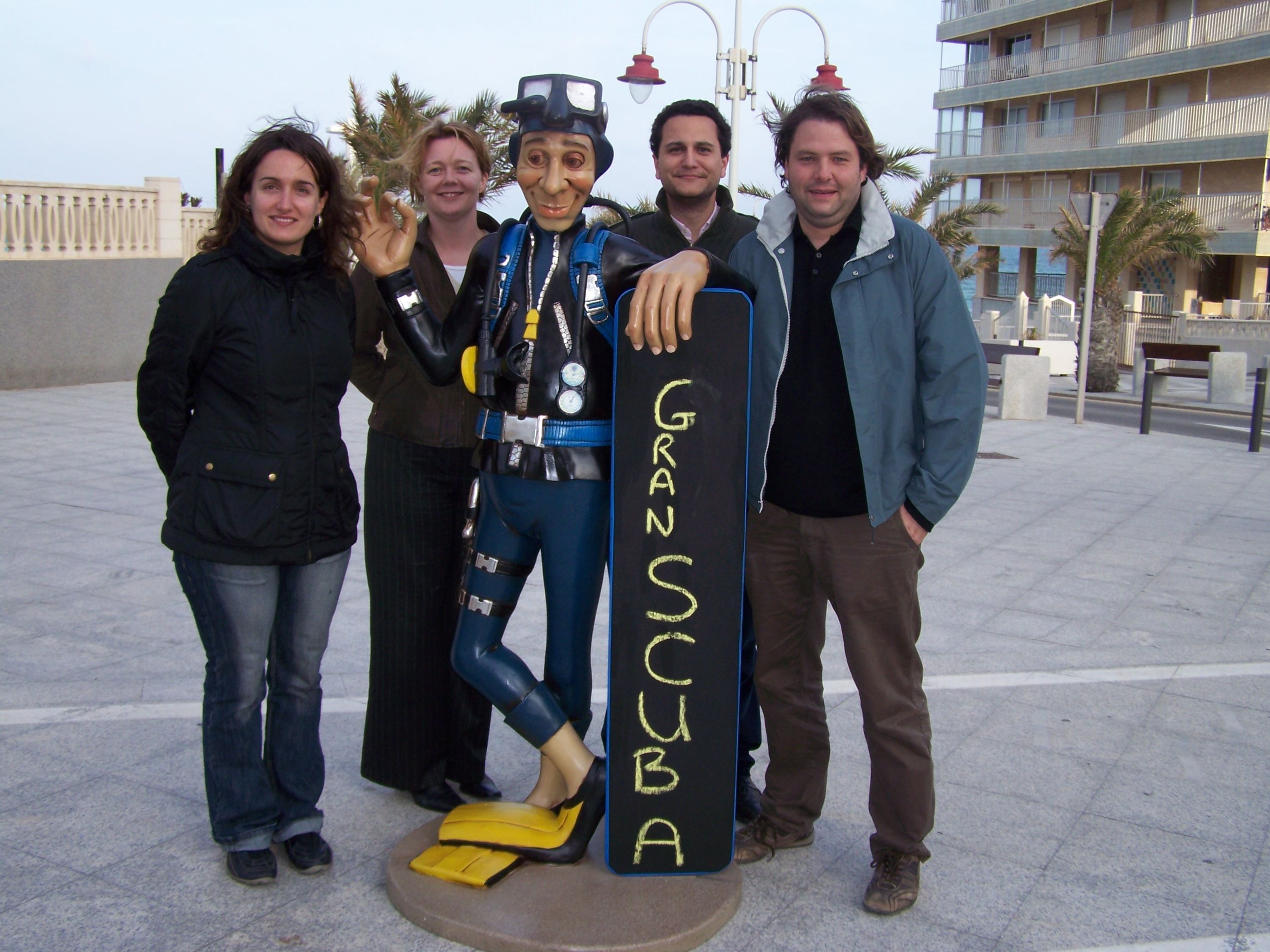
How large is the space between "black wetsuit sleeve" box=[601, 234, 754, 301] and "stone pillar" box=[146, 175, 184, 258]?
47.3 ft

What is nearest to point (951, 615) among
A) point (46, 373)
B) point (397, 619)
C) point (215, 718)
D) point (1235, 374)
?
point (397, 619)

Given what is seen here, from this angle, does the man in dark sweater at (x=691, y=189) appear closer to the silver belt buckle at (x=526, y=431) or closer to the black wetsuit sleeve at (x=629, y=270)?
the black wetsuit sleeve at (x=629, y=270)

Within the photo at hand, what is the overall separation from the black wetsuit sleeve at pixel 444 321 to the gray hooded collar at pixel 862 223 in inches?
29.5

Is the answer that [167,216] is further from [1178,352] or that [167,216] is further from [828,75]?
[1178,352]

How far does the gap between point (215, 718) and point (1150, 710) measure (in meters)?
3.37

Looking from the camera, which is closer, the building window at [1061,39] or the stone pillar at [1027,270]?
the building window at [1061,39]

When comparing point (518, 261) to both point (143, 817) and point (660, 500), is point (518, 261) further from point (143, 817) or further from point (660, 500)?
point (143, 817)

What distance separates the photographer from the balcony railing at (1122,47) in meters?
30.6

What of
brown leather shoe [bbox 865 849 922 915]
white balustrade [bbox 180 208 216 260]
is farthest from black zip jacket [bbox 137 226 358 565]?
white balustrade [bbox 180 208 216 260]

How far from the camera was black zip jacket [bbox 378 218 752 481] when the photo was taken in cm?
281

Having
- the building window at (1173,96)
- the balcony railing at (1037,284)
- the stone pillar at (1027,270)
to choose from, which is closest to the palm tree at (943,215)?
the building window at (1173,96)

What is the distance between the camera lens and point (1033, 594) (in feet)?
19.8

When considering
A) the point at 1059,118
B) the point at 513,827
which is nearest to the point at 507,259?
the point at 513,827

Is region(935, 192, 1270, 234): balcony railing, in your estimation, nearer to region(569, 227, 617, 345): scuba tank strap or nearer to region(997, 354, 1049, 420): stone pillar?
region(997, 354, 1049, 420): stone pillar
